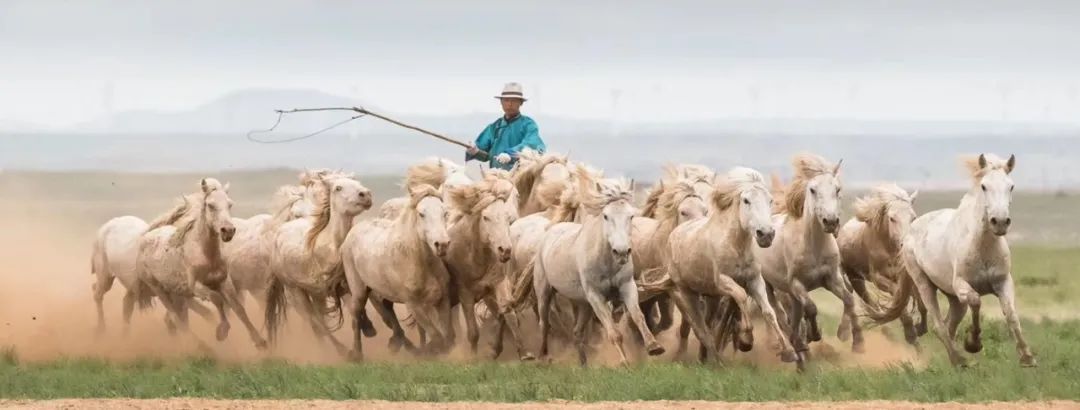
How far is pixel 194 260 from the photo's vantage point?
20.4 meters

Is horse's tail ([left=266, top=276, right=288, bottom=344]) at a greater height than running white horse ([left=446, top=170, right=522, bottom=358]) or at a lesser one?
lesser

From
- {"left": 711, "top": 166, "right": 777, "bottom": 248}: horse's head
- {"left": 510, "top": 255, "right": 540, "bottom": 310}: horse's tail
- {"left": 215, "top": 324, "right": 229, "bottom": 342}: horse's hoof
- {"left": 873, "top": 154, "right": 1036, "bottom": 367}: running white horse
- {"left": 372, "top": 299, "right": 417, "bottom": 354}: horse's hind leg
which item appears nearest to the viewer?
{"left": 873, "top": 154, "right": 1036, "bottom": 367}: running white horse

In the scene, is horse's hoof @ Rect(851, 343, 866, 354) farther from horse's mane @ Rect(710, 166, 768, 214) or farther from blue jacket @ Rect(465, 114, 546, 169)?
blue jacket @ Rect(465, 114, 546, 169)

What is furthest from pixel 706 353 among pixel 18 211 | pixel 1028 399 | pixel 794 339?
pixel 18 211

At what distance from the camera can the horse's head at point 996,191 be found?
15.4 m

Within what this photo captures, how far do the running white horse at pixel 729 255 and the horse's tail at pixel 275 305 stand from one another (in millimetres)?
4589

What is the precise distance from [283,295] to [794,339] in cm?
534

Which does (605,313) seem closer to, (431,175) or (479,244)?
→ (479,244)

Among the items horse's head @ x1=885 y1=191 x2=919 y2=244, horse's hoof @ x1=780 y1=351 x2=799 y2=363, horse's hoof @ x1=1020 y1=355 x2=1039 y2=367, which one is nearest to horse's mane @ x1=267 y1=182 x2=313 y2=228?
horse's head @ x1=885 y1=191 x2=919 y2=244

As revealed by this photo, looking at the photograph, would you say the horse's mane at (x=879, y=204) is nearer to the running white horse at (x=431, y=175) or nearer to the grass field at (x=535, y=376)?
the grass field at (x=535, y=376)

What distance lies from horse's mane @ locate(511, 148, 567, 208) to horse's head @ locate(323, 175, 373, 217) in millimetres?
1380

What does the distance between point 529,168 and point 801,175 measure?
3390mm

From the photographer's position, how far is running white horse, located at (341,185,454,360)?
18391mm

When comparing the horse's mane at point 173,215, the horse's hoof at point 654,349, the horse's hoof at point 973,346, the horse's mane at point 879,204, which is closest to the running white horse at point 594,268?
the horse's hoof at point 654,349
